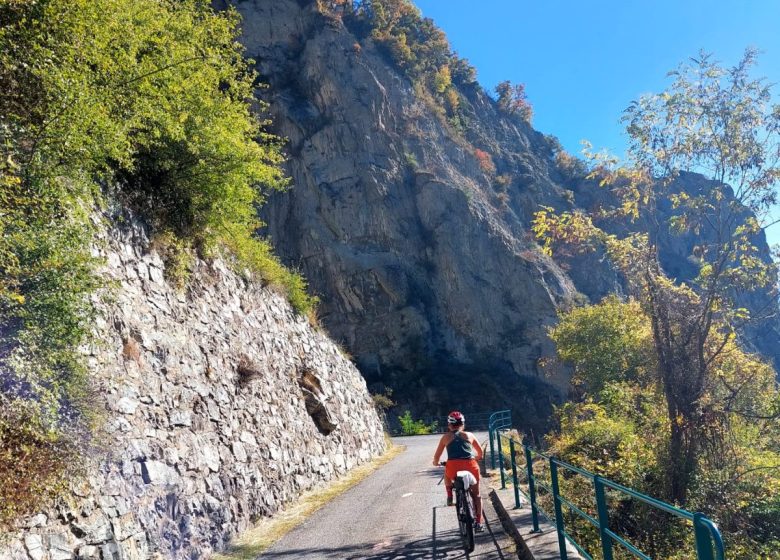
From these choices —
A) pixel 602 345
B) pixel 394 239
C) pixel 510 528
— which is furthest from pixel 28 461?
pixel 394 239

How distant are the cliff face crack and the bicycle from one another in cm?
659

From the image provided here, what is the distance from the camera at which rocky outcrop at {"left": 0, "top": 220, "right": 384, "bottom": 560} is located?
16.9 feet

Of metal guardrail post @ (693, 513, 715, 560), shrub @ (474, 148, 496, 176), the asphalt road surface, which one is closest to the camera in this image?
metal guardrail post @ (693, 513, 715, 560)

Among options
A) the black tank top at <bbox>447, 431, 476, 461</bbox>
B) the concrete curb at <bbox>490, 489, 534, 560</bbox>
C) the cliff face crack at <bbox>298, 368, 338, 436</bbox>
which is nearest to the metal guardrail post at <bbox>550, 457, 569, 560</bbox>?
the concrete curb at <bbox>490, 489, 534, 560</bbox>

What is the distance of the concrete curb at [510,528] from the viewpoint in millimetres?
5589

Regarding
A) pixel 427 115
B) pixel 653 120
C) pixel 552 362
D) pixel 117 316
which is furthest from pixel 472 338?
pixel 117 316

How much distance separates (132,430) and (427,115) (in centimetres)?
4391

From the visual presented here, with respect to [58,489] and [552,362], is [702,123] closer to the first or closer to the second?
[58,489]

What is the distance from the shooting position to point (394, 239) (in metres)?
39.0

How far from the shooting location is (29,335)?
15.4ft

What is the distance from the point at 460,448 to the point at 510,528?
3.87ft

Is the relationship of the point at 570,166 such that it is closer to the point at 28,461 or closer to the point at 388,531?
the point at 388,531

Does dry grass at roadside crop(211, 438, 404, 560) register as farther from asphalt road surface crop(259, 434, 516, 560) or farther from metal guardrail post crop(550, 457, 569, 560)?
metal guardrail post crop(550, 457, 569, 560)

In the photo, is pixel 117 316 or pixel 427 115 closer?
pixel 117 316
